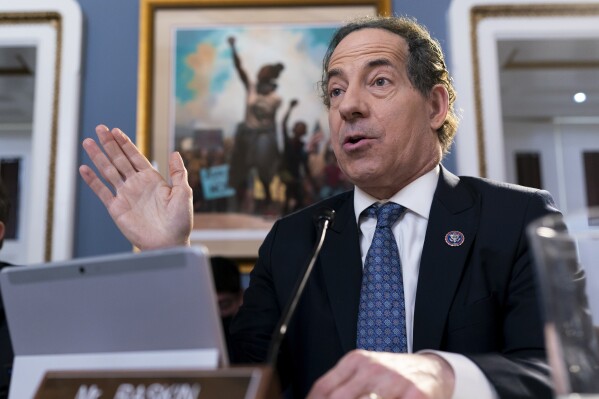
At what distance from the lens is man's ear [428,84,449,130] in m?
1.75

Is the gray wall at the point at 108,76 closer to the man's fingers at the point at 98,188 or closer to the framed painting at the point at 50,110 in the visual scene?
the framed painting at the point at 50,110

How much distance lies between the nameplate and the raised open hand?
0.52m

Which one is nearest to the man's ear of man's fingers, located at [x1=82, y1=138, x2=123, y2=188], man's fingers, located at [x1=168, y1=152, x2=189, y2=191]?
man's fingers, located at [x1=168, y1=152, x2=189, y2=191]

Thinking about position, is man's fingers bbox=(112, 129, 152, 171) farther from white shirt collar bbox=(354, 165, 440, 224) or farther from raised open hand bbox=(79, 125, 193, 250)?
white shirt collar bbox=(354, 165, 440, 224)

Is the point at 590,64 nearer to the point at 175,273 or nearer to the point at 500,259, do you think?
the point at 500,259

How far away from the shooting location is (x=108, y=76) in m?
2.69

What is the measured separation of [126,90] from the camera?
8.79 feet

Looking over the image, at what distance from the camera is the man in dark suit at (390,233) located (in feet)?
4.42

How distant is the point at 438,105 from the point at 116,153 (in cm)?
83

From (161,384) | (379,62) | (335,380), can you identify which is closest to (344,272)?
(379,62)

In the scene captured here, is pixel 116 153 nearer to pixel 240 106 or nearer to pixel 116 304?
Answer: pixel 116 304

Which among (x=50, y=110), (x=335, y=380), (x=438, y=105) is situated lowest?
(x=335, y=380)

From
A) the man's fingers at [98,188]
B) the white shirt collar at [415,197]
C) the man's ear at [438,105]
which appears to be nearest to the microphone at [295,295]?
the white shirt collar at [415,197]

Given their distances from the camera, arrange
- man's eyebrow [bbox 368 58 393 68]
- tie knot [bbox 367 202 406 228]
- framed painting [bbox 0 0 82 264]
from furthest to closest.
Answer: framed painting [bbox 0 0 82 264] → man's eyebrow [bbox 368 58 393 68] → tie knot [bbox 367 202 406 228]
